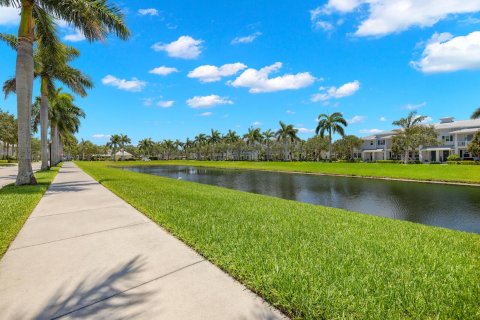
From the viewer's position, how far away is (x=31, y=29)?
14.4 metres

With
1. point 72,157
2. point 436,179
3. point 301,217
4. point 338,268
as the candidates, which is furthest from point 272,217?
point 72,157

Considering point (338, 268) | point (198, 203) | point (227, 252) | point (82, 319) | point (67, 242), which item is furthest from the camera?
point (198, 203)

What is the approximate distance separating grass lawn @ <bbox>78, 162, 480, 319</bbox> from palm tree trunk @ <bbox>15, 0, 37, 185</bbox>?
454 inches

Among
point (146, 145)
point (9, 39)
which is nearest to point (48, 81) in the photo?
point (9, 39)

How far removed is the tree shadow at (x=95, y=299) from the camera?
2.95 meters

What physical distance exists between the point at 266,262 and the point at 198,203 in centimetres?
564

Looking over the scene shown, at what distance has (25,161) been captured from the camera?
14375 mm

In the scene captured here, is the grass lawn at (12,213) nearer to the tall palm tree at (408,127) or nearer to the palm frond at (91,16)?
the palm frond at (91,16)

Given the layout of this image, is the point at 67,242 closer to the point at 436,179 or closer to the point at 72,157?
the point at 436,179

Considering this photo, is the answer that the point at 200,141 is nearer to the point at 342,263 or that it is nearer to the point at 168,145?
the point at 168,145

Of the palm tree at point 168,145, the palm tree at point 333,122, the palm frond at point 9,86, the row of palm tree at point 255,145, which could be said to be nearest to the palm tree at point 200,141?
the row of palm tree at point 255,145

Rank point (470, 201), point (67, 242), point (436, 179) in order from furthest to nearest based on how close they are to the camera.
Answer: point (436, 179) → point (470, 201) → point (67, 242)

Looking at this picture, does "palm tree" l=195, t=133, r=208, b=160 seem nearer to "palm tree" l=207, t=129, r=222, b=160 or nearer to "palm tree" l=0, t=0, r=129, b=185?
"palm tree" l=207, t=129, r=222, b=160

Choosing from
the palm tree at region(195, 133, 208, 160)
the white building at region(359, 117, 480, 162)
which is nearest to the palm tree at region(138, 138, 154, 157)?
the palm tree at region(195, 133, 208, 160)
